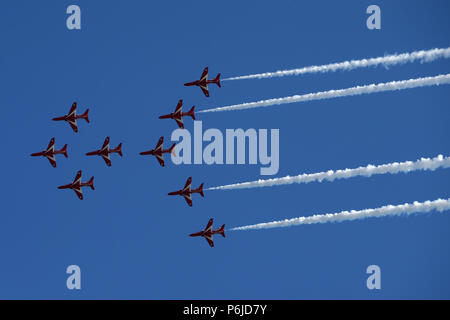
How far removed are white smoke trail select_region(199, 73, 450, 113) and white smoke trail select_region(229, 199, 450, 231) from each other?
10076mm

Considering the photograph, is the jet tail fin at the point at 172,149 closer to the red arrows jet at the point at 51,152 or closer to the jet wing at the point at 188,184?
the jet wing at the point at 188,184

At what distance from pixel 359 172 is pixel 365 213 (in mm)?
3112

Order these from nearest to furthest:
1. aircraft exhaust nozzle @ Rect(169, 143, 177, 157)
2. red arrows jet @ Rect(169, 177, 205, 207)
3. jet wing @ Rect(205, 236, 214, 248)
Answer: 1. jet wing @ Rect(205, 236, 214, 248)
2. red arrows jet @ Rect(169, 177, 205, 207)
3. aircraft exhaust nozzle @ Rect(169, 143, 177, 157)

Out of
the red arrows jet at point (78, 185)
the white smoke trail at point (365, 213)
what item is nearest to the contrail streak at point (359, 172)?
the white smoke trail at point (365, 213)

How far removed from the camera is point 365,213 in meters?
→ 92.6

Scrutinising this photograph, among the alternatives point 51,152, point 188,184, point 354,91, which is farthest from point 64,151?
point 354,91

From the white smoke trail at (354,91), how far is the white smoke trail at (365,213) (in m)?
10.1

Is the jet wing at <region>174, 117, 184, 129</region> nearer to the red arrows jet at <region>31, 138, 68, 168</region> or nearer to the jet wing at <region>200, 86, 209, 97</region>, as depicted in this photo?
the jet wing at <region>200, 86, 209, 97</region>

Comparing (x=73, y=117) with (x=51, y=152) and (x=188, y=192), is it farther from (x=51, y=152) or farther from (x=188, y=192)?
(x=188, y=192)

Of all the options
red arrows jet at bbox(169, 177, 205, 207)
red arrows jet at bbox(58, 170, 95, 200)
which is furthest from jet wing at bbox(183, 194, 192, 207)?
red arrows jet at bbox(58, 170, 95, 200)

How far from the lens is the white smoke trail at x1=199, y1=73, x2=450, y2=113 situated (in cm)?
9338

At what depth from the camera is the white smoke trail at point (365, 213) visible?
3406 inches

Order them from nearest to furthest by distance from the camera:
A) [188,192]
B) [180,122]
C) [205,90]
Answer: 1. [188,192]
2. [205,90]
3. [180,122]
